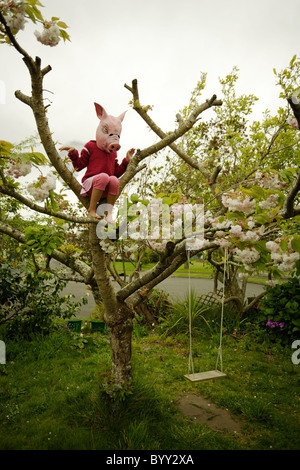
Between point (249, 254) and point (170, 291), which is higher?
point (249, 254)

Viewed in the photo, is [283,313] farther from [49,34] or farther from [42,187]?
[49,34]

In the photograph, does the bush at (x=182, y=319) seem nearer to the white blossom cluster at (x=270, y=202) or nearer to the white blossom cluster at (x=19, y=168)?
the white blossom cluster at (x=270, y=202)

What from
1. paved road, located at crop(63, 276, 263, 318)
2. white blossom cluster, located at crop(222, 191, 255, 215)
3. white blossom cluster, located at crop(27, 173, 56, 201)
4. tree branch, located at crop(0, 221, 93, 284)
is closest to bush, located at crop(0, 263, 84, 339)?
tree branch, located at crop(0, 221, 93, 284)

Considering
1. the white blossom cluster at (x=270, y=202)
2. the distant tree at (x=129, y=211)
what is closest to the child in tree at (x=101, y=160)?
the distant tree at (x=129, y=211)

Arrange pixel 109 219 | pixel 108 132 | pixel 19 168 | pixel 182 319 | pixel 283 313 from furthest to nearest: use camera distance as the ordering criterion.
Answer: pixel 182 319 < pixel 283 313 < pixel 108 132 < pixel 109 219 < pixel 19 168

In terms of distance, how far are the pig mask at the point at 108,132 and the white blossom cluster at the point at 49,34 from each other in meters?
0.82

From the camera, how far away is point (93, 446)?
223cm

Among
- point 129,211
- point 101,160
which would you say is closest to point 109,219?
point 129,211

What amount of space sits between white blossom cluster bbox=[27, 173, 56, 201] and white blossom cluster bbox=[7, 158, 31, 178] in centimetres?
8

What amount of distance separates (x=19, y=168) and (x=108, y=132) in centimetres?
89

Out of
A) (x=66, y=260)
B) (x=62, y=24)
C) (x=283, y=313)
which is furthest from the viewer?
(x=283, y=313)

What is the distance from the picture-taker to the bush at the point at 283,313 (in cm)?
472

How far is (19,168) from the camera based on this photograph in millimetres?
1840

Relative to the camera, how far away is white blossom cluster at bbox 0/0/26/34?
1498 millimetres
